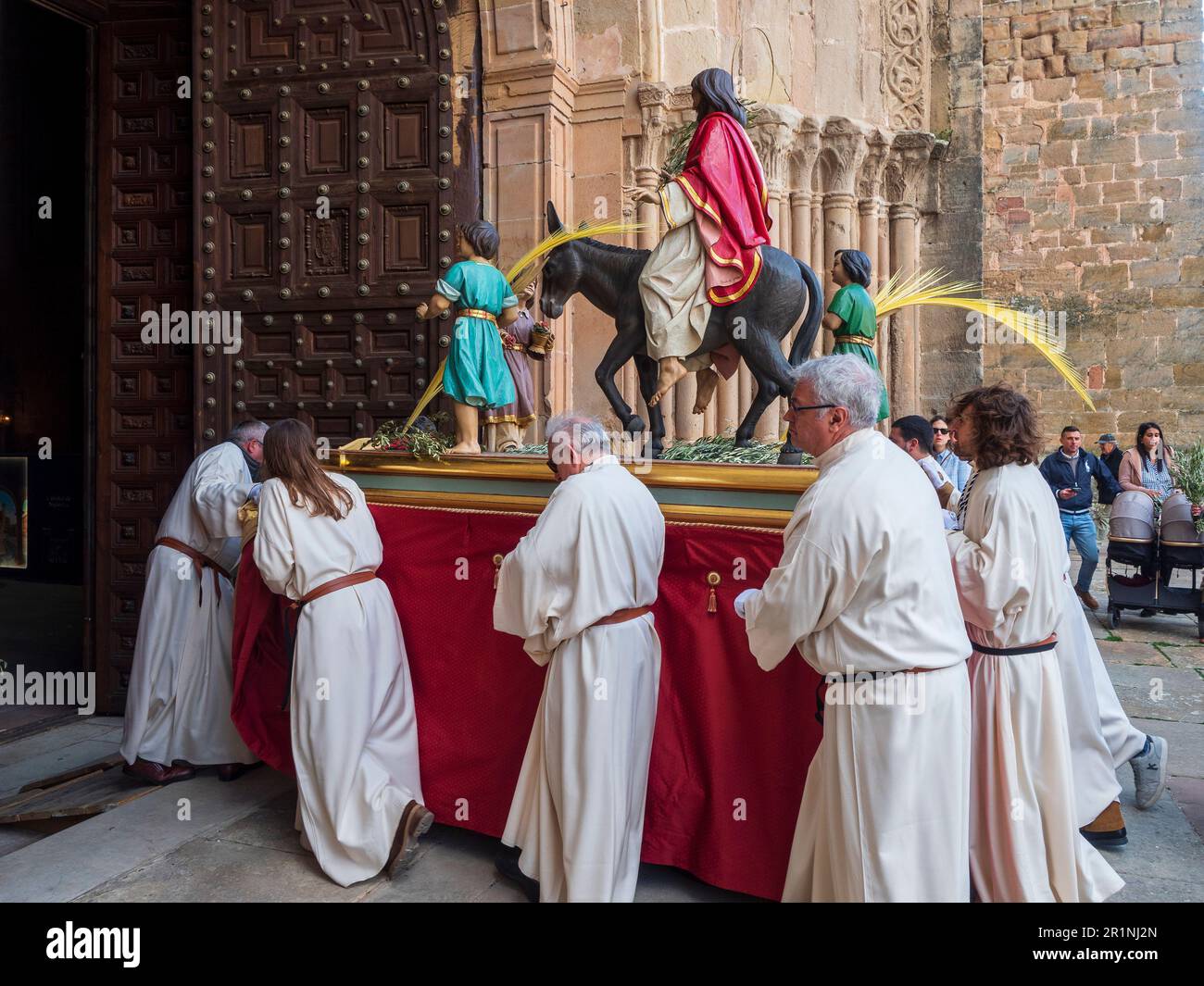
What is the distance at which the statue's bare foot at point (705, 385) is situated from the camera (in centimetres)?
485

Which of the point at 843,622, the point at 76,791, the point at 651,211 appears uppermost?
the point at 651,211

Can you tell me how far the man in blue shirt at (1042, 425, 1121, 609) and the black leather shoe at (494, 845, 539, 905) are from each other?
22.9ft

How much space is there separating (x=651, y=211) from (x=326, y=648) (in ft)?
16.4

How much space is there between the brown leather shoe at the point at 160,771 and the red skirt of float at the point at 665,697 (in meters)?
0.84

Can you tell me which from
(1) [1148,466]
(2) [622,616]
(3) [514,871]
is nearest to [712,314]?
(2) [622,616]

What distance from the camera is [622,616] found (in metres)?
3.49

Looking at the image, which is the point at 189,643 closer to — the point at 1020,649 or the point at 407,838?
the point at 407,838

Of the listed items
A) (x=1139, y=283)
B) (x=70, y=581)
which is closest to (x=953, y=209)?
(x=1139, y=283)

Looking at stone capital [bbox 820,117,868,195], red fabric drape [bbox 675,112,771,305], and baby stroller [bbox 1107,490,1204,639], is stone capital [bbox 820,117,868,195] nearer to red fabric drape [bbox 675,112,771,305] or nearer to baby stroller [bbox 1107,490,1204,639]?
baby stroller [bbox 1107,490,1204,639]

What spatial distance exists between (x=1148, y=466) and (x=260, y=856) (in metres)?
8.74

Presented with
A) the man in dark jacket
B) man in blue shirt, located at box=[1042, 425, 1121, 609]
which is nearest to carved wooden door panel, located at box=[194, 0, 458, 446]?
man in blue shirt, located at box=[1042, 425, 1121, 609]

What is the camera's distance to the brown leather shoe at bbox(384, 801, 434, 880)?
3842mm
